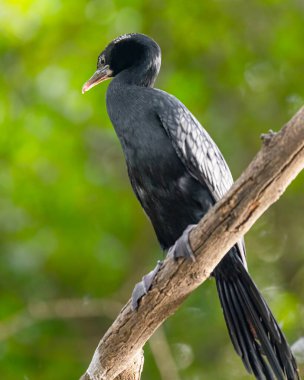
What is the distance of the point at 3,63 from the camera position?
701 cm

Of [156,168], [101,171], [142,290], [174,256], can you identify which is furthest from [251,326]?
[101,171]

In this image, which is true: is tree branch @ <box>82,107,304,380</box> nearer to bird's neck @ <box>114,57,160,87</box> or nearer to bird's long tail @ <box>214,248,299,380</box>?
bird's long tail @ <box>214,248,299,380</box>

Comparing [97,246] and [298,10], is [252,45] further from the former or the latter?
[97,246]

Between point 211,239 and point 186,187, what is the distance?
856mm

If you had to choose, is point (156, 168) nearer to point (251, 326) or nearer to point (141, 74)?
point (141, 74)

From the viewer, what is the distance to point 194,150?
4.46 m

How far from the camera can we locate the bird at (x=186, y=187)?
4184mm

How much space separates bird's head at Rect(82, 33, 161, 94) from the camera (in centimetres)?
486

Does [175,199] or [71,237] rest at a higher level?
[71,237]

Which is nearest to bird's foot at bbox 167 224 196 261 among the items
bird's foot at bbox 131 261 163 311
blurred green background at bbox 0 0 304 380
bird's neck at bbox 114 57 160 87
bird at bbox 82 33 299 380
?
bird's foot at bbox 131 261 163 311

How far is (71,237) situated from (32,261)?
0.40 m

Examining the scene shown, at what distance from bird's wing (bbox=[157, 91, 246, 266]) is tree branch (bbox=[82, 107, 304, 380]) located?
0.61 metres

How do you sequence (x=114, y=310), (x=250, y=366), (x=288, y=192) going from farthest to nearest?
(x=288, y=192)
(x=114, y=310)
(x=250, y=366)

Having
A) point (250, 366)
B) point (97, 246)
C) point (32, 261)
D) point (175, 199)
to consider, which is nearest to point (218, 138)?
point (97, 246)
